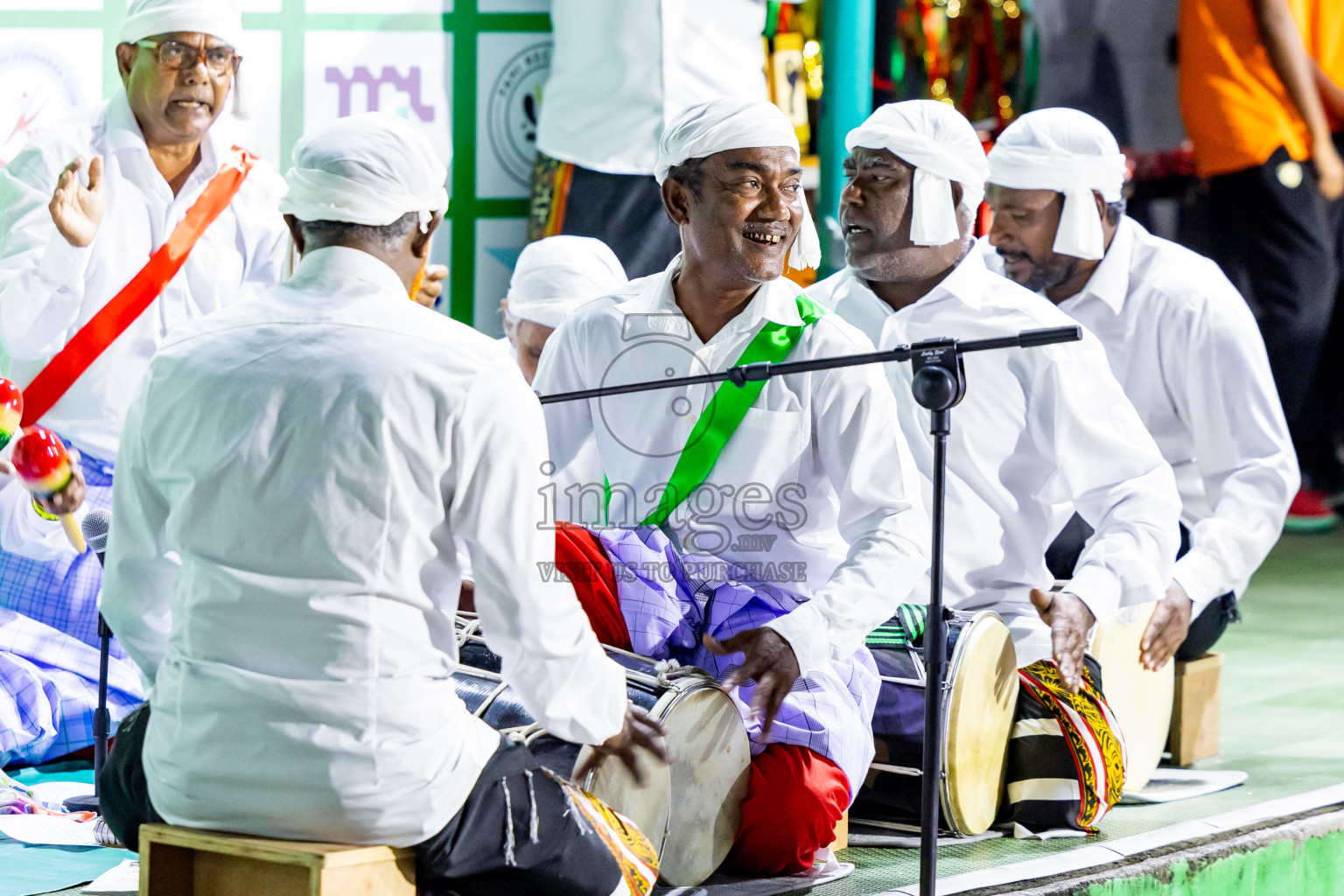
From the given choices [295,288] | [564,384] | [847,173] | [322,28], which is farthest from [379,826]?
[322,28]

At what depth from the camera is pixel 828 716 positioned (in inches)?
140

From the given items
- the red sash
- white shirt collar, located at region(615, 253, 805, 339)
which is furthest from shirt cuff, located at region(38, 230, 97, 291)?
white shirt collar, located at region(615, 253, 805, 339)

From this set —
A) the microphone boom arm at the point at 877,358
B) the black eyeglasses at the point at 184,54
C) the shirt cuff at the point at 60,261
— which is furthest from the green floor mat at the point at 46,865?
the black eyeglasses at the point at 184,54

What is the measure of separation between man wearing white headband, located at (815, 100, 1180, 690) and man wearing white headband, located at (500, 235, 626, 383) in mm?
1186

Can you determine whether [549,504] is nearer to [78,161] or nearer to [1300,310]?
[78,161]

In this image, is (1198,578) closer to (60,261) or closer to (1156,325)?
(1156,325)

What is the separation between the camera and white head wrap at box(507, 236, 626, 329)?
211 inches

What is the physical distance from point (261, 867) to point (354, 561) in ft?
1.57

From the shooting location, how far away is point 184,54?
16.3 ft

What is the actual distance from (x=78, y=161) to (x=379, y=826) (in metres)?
3.02

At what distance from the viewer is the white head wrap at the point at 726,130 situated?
366 centimetres

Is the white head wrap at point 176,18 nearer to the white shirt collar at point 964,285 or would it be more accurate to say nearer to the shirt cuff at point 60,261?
the shirt cuff at point 60,261

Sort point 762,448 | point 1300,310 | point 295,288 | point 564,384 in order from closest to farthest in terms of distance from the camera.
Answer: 1. point 295,288
2. point 762,448
3. point 564,384
4. point 1300,310

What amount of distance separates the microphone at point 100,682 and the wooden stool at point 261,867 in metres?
0.75
